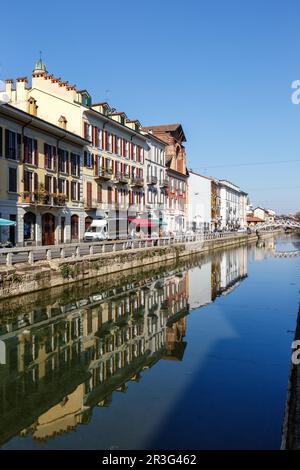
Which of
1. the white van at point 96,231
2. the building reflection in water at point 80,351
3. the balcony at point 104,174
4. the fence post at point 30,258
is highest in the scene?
the balcony at point 104,174

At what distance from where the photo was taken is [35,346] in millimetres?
14266

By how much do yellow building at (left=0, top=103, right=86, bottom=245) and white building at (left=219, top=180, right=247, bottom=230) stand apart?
6635 centimetres

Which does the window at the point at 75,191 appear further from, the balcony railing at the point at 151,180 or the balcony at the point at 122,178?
the balcony railing at the point at 151,180

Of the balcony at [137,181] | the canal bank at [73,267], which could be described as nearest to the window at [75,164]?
the canal bank at [73,267]

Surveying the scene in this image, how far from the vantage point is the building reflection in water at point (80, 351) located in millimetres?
9539

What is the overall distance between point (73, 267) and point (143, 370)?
13660 mm

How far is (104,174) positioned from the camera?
43.4 metres

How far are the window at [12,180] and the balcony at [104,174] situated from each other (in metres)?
12.1

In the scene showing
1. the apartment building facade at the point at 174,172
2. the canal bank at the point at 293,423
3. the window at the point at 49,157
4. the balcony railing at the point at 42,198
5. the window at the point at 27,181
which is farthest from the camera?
the apartment building facade at the point at 174,172

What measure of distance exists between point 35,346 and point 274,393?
301 inches

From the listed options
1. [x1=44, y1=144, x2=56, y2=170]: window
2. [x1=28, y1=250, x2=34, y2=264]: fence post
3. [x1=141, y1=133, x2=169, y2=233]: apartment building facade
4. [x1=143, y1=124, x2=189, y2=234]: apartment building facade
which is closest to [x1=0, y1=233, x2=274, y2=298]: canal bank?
[x1=28, y1=250, x2=34, y2=264]: fence post

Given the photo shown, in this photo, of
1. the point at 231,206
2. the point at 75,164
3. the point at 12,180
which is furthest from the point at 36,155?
the point at 231,206

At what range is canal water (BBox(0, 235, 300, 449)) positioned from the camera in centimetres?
838

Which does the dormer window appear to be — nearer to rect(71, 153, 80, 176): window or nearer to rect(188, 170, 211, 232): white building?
rect(71, 153, 80, 176): window
